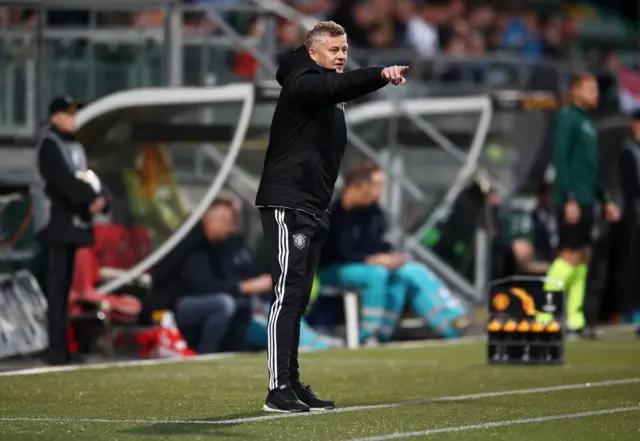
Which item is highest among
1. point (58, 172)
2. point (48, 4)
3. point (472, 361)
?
point (48, 4)

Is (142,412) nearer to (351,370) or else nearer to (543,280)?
(351,370)

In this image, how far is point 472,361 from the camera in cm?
1404

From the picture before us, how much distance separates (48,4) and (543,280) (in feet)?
15.4

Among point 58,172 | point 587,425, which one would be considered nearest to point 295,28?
point 58,172

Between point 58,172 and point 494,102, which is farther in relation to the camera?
point 494,102

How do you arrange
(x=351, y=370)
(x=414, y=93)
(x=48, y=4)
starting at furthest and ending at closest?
(x=414, y=93), (x=48, y=4), (x=351, y=370)

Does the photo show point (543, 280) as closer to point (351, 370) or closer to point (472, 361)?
point (472, 361)

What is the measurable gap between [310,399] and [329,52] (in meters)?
1.76

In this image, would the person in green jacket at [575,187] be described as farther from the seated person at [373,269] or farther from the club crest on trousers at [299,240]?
the club crest on trousers at [299,240]

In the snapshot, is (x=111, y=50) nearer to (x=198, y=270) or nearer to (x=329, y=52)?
(x=198, y=270)

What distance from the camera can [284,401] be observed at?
961 cm

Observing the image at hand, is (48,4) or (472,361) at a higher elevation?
(48,4)

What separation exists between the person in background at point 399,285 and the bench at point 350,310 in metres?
0.29

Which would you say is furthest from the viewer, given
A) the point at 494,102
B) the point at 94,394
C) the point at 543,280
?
the point at 494,102
